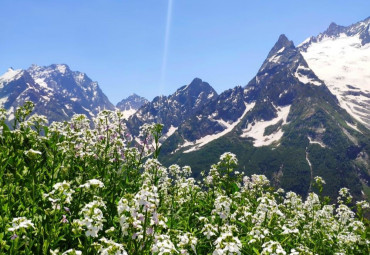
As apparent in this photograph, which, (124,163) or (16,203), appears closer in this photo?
(16,203)

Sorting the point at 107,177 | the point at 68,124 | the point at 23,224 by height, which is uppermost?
the point at 68,124

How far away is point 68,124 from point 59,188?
6638 millimetres

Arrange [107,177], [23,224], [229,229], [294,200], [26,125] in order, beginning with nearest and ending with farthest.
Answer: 1. [23,224]
2. [229,229]
3. [107,177]
4. [26,125]
5. [294,200]

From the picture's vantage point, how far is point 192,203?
36.8 ft

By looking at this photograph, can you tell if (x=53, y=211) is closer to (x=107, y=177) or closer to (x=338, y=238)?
(x=107, y=177)

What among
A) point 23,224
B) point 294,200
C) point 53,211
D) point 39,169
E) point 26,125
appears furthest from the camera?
point 294,200

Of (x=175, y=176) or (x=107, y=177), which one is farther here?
(x=175, y=176)

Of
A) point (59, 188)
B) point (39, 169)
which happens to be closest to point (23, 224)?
point (59, 188)

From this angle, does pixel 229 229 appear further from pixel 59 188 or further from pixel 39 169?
pixel 39 169

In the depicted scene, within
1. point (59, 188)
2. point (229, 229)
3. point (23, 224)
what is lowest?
point (229, 229)

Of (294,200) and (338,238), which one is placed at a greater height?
(294,200)

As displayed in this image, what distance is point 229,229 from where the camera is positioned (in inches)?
269

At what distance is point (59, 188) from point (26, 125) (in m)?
5.77

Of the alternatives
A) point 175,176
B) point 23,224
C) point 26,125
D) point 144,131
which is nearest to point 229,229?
point 23,224
